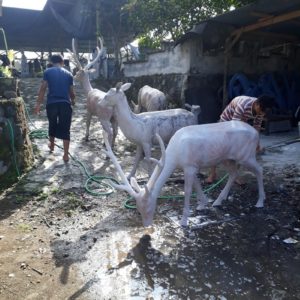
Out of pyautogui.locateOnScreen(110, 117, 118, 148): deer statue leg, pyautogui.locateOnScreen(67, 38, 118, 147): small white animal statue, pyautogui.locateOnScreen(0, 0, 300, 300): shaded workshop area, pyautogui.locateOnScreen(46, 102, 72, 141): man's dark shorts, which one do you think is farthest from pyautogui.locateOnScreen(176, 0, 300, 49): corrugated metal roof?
pyautogui.locateOnScreen(46, 102, 72, 141): man's dark shorts

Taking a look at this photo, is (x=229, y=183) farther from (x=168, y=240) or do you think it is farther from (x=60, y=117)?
(x=60, y=117)

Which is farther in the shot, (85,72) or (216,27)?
(216,27)

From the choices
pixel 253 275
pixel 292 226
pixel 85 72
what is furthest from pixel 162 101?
pixel 253 275

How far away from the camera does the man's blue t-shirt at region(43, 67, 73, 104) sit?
6527mm

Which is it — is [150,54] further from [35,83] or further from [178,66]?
[35,83]

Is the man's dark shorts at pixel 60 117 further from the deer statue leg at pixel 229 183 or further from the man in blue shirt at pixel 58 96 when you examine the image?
the deer statue leg at pixel 229 183

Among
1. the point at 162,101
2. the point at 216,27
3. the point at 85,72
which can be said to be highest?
the point at 216,27

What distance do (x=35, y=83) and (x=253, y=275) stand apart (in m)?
18.6

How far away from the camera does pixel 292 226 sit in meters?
4.21

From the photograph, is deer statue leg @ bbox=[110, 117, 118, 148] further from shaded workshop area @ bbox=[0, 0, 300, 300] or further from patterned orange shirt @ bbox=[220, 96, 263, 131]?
patterned orange shirt @ bbox=[220, 96, 263, 131]

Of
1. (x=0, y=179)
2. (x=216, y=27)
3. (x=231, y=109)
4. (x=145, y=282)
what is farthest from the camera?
(x=216, y=27)

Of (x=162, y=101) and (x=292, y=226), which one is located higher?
(x=162, y=101)

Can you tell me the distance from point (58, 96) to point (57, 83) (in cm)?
25

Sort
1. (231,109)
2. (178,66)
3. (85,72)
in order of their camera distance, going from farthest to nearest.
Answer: (178,66) < (85,72) < (231,109)
